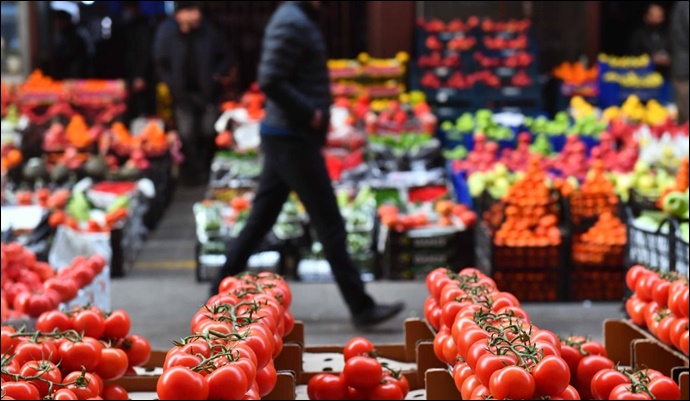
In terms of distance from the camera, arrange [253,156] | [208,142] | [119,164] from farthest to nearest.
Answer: [208,142], [119,164], [253,156]

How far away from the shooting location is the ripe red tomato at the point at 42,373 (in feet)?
9.65

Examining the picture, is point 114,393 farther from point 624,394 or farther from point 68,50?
point 68,50

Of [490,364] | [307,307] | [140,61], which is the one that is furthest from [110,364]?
[140,61]

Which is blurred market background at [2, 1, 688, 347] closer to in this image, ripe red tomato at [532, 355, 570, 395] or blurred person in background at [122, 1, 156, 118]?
blurred person in background at [122, 1, 156, 118]

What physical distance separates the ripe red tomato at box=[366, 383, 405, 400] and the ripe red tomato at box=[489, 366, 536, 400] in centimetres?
105

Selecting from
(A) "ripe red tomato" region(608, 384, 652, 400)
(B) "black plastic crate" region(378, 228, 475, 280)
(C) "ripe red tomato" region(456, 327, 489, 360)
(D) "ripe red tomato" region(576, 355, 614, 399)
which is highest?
(C) "ripe red tomato" region(456, 327, 489, 360)

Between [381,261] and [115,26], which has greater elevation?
[115,26]

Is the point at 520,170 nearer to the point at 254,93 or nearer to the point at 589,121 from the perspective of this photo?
the point at 589,121

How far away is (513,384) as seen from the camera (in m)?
2.50

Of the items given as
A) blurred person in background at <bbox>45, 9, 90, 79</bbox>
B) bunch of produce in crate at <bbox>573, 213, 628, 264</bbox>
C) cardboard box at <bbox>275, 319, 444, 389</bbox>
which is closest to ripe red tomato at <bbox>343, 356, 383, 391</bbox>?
cardboard box at <bbox>275, 319, 444, 389</bbox>

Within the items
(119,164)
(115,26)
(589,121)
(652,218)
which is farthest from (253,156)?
(115,26)

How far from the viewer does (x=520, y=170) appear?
26.4 ft

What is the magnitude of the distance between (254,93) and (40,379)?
26.3 ft

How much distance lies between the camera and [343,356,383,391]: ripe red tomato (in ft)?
11.6
